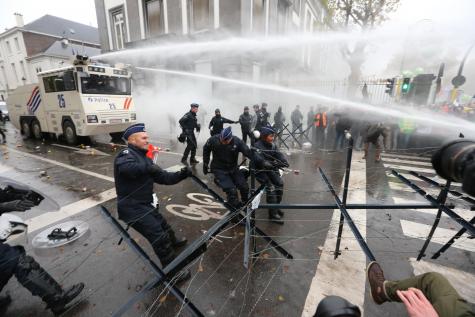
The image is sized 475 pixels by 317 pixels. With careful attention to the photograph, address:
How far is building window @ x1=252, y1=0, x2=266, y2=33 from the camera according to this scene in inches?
581

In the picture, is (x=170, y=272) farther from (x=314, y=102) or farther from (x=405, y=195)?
(x=314, y=102)

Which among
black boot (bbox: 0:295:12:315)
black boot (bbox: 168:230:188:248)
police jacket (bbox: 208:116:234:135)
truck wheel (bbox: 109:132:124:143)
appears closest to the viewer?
black boot (bbox: 0:295:12:315)

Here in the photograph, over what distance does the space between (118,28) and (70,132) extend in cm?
1365

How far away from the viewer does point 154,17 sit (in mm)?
17250

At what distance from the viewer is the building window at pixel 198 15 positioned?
14.8 meters

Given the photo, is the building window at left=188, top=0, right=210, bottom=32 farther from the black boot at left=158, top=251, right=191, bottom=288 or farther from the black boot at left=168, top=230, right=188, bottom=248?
the black boot at left=158, top=251, right=191, bottom=288

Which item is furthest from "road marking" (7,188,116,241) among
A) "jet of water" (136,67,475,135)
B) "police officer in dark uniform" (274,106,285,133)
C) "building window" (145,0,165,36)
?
"building window" (145,0,165,36)

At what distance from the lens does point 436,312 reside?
1.66m

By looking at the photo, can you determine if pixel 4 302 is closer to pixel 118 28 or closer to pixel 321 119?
pixel 321 119

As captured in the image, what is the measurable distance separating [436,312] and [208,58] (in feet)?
49.7

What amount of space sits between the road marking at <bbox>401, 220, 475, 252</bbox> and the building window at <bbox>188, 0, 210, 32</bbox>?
14.9 meters

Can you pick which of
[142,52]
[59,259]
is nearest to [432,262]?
[59,259]

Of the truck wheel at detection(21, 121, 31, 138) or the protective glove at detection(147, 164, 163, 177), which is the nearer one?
the protective glove at detection(147, 164, 163, 177)

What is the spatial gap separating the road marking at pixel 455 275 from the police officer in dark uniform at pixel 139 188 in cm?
334
